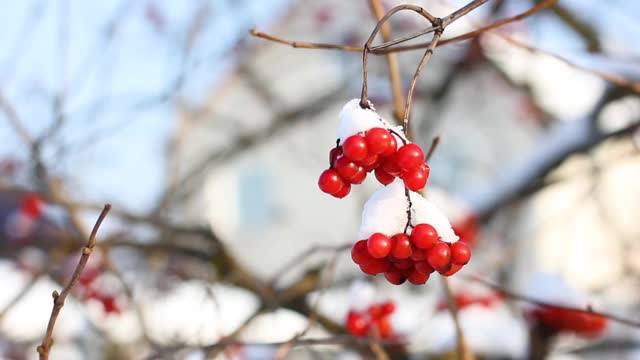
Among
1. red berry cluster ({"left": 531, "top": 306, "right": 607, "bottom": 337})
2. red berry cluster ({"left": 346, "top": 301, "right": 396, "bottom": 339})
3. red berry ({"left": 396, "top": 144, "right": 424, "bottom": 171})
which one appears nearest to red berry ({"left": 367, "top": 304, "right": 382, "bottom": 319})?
red berry cluster ({"left": 346, "top": 301, "right": 396, "bottom": 339})

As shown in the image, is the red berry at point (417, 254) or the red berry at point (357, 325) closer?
the red berry at point (417, 254)

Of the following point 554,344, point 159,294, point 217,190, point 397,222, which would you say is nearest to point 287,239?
point 217,190

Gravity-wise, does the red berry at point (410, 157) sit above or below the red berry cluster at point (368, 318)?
below

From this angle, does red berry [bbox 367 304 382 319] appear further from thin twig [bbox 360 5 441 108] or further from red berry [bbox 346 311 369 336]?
thin twig [bbox 360 5 441 108]

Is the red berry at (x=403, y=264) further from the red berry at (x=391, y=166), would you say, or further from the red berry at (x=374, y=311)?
the red berry at (x=374, y=311)

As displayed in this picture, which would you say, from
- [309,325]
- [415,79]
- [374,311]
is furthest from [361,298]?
[415,79]

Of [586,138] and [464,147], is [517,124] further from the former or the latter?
[586,138]

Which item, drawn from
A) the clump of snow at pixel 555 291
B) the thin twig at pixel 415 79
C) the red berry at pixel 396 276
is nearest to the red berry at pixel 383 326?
the clump of snow at pixel 555 291
